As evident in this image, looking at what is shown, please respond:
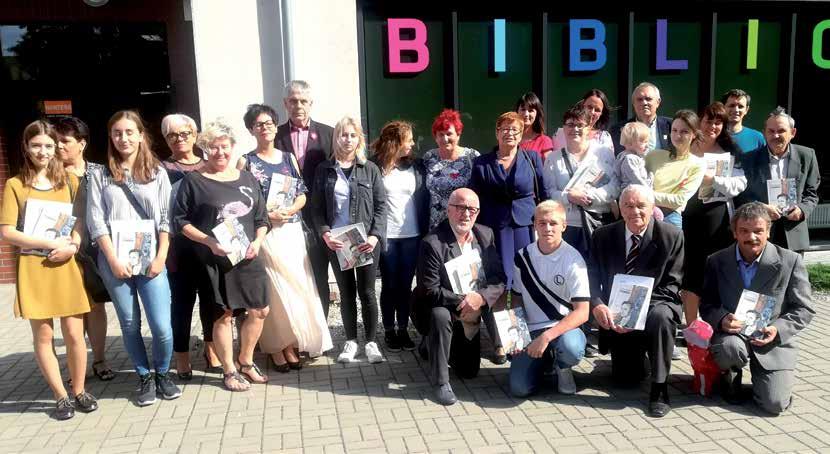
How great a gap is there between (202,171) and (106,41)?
3.77 meters

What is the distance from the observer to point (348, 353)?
462 cm

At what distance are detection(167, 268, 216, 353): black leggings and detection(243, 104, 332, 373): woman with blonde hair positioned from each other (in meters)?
→ 0.43

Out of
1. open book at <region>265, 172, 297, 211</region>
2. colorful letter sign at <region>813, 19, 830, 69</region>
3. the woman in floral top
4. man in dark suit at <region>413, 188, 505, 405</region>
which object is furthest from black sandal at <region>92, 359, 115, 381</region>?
colorful letter sign at <region>813, 19, 830, 69</region>

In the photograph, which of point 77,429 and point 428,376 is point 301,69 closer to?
point 428,376

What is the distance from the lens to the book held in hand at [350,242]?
4.34 meters

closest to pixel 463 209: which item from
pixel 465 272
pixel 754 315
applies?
pixel 465 272

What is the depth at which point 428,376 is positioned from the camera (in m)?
4.33

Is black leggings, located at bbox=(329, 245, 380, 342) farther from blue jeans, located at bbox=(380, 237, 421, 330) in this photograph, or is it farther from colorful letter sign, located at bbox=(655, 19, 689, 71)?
colorful letter sign, located at bbox=(655, 19, 689, 71)

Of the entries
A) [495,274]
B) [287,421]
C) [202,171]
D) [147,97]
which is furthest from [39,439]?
[147,97]

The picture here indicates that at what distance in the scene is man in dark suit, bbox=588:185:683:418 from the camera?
3.79 m

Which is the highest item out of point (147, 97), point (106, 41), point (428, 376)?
point (106, 41)

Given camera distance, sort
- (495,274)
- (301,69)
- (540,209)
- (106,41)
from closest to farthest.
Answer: (540,209) → (495,274) → (301,69) → (106,41)

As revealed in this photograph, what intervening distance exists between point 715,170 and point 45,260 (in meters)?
4.67

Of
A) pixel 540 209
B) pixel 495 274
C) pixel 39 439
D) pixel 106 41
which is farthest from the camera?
pixel 106 41
